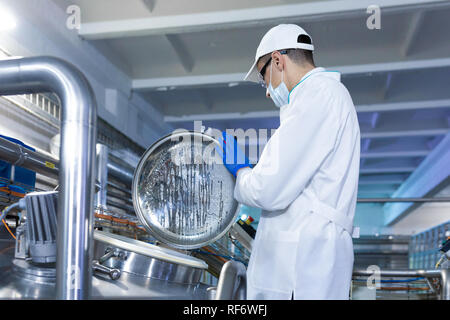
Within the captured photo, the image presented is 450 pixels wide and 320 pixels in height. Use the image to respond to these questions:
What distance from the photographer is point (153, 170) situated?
128 centimetres

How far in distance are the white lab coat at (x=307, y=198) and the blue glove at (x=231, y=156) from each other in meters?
0.05

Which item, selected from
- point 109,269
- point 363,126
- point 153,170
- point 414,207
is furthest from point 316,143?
point 414,207

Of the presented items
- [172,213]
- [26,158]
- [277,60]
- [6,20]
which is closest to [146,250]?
[172,213]

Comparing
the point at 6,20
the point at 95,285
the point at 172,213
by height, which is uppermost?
the point at 6,20

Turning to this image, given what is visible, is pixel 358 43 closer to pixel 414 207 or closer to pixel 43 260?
pixel 43 260

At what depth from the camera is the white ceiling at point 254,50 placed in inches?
133

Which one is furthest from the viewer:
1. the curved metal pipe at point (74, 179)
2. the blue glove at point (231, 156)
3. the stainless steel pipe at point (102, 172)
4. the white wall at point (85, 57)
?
the white wall at point (85, 57)

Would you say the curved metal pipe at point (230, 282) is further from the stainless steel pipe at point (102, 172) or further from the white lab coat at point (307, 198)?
the stainless steel pipe at point (102, 172)

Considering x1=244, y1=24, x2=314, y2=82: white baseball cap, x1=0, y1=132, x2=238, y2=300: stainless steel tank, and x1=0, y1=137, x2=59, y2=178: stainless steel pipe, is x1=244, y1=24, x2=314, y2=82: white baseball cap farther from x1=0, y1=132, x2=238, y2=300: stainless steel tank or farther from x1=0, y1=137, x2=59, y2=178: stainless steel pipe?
x1=0, y1=137, x2=59, y2=178: stainless steel pipe

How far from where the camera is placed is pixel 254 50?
13.8 feet

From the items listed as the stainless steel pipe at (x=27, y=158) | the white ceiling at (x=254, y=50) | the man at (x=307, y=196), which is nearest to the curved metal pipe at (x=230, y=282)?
the man at (x=307, y=196)

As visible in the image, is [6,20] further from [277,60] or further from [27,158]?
[277,60]

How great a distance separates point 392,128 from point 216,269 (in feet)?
15.8

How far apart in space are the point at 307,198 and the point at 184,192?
357 mm
